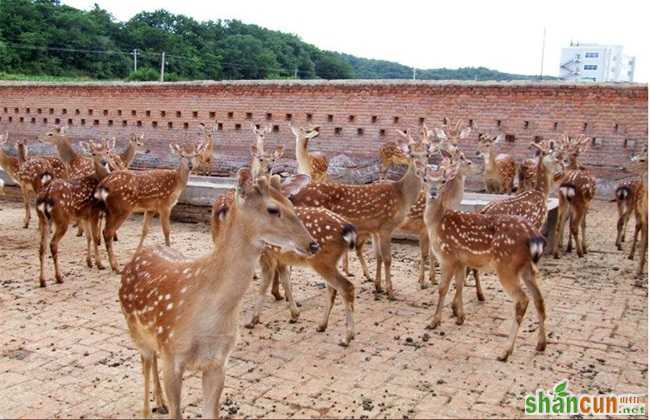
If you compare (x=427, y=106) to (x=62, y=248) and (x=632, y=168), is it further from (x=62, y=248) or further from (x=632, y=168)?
(x=62, y=248)

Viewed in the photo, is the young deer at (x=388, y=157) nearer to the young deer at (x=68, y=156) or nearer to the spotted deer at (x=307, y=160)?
the spotted deer at (x=307, y=160)

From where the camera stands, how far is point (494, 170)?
13859mm

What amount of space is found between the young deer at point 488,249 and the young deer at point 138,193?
14.9ft

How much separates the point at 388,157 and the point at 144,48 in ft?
114

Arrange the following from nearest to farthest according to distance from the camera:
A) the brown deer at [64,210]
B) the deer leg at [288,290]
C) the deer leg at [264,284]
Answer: the deer leg at [264,284], the deer leg at [288,290], the brown deer at [64,210]

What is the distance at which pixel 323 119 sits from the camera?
18031 mm

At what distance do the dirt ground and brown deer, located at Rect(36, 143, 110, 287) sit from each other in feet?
1.38

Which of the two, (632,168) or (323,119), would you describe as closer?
(632,168)

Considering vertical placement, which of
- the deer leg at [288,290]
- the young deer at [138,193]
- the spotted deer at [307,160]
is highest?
the spotted deer at [307,160]

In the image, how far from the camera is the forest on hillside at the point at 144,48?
39.4m

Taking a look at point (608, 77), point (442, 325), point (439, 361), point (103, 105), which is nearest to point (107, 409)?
point (439, 361)

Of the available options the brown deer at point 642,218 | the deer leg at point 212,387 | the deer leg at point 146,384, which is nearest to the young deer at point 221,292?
the deer leg at point 212,387

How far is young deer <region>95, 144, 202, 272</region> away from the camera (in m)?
9.15

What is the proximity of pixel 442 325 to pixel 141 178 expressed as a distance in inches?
206
